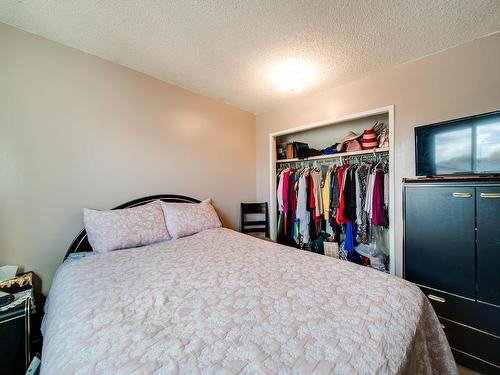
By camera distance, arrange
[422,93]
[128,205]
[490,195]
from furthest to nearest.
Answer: [128,205] → [422,93] → [490,195]

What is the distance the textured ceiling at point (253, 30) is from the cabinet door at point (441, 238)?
4.11 feet

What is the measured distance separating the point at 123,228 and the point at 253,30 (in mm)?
1950

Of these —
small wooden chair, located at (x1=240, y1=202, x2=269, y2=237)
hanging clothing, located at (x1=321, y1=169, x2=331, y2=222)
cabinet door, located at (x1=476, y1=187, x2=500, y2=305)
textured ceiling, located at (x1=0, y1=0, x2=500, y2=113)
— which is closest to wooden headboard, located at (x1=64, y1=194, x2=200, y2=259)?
small wooden chair, located at (x1=240, y1=202, x2=269, y2=237)

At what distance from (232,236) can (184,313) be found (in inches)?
48.4

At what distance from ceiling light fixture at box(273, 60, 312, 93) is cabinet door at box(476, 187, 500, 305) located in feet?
5.88

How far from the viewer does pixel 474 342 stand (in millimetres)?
1427

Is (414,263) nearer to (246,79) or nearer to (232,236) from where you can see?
(232,236)

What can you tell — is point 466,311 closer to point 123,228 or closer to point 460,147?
point 460,147

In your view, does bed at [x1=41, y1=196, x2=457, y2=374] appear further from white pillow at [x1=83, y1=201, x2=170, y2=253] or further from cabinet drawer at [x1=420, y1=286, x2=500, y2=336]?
cabinet drawer at [x1=420, y1=286, x2=500, y2=336]

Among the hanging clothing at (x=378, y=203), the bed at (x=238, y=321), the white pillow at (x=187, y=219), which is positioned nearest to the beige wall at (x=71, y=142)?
the white pillow at (x=187, y=219)

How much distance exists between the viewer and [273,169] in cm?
322

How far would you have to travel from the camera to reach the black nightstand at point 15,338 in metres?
1.13

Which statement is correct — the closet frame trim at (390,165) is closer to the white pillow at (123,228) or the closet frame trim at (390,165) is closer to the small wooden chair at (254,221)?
the small wooden chair at (254,221)

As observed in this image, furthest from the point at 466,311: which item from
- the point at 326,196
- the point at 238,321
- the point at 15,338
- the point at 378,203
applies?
the point at 15,338
